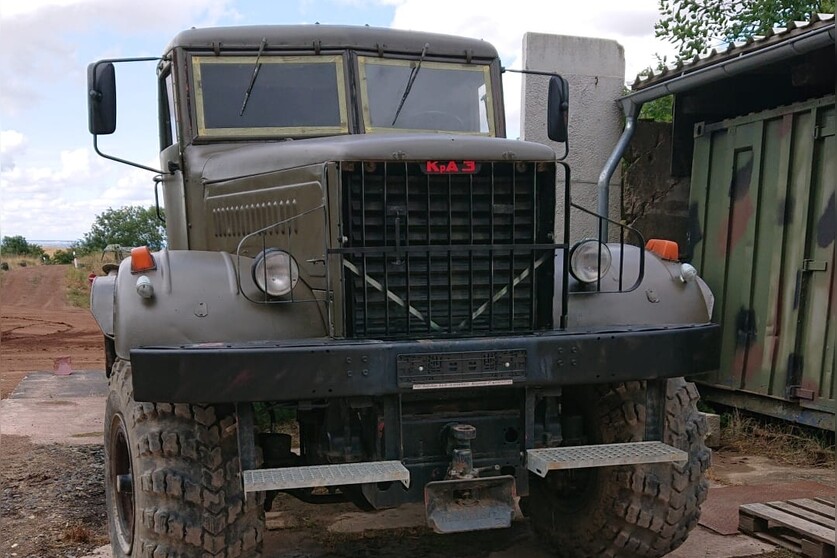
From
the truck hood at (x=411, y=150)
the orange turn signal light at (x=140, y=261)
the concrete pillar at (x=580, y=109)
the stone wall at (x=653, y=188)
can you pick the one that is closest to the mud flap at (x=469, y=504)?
the truck hood at (x=411, y=150)

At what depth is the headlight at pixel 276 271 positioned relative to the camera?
353 cm

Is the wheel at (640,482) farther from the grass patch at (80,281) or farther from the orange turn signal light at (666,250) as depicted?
the grass patch at (80,281)

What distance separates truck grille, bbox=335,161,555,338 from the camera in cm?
347

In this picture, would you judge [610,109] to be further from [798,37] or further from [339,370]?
[339,370]

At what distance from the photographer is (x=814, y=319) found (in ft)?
20.9

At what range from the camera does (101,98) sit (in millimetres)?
4648

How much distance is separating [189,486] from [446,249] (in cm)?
135

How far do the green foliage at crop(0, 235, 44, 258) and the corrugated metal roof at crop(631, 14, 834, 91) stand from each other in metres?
39.1

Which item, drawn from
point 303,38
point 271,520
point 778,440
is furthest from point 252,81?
point 778,440

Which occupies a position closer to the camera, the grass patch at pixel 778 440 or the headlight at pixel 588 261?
the headlight at pixel 588 261

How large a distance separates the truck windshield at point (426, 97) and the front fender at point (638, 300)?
1.30 meters

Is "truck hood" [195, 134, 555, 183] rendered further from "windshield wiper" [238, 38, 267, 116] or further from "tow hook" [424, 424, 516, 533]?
"tow hook" [424, 424, 516, 533]

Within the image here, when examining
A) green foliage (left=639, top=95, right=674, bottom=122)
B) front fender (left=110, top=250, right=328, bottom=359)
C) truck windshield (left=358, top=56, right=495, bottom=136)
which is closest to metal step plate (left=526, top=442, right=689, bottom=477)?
front fender (left=110, top=250, right=328, bottom=359)

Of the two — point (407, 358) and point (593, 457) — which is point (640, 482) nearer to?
point (593, 457)
